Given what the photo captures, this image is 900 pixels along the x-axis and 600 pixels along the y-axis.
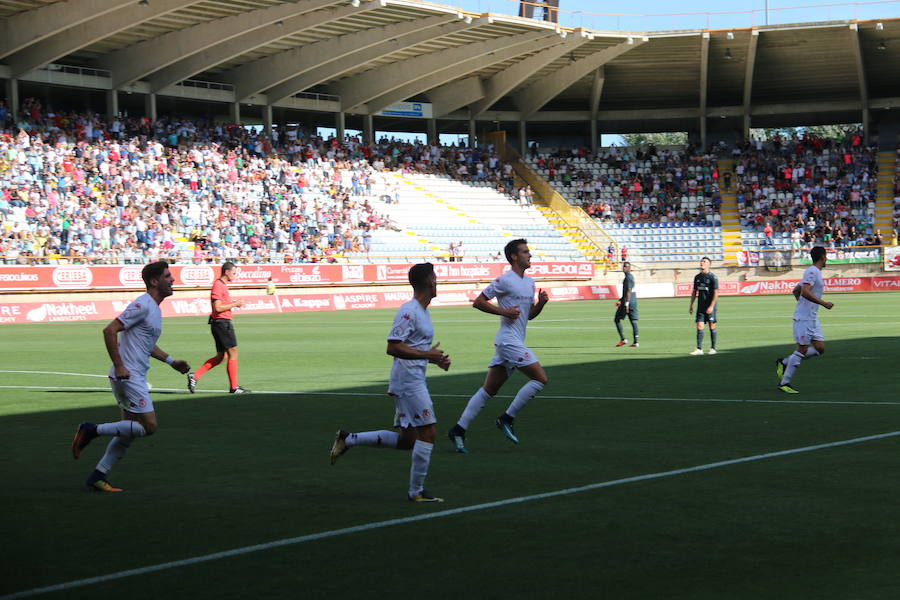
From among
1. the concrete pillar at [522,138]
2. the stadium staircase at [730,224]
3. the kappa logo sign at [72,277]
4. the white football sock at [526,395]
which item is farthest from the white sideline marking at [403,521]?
the concrete pillar at [522,138]

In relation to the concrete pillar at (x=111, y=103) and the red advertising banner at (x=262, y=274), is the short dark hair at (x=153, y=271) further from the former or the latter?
the concrete pillar at (x=111, y=103)

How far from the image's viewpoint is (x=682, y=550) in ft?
22.4

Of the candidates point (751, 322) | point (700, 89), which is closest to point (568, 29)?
point (700, 89)

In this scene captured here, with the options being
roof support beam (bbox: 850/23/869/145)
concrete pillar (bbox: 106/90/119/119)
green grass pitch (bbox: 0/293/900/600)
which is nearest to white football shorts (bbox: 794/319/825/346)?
green grass pitch (bbox: 0/293/900/600)

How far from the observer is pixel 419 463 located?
820cm

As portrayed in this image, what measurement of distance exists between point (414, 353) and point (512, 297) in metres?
3.26

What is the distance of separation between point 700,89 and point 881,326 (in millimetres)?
39687

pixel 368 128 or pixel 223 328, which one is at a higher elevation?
pixel 368 128

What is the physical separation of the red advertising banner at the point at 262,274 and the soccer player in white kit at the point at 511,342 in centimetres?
3261

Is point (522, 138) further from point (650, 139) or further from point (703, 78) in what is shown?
point (650, 139)

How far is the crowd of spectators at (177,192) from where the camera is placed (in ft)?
141

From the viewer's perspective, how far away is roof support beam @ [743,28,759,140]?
5841cm

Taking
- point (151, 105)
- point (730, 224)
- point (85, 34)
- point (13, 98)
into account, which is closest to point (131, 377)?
point (85, 34)

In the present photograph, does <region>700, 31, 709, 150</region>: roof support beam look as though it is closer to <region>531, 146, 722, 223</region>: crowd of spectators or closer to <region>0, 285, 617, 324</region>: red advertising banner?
<region>531, 146, 722, 223</region>: crowd of spectators
